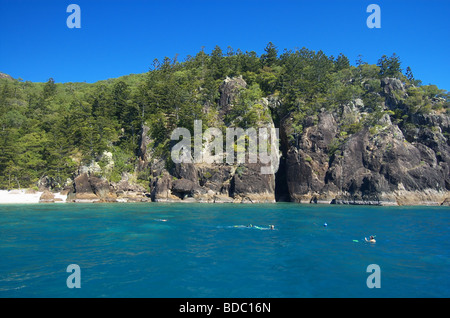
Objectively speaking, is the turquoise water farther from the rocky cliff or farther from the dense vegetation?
the dense vegetation

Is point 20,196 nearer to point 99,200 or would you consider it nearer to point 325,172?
point 99,200

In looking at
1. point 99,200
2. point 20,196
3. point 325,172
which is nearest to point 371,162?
point 325,172

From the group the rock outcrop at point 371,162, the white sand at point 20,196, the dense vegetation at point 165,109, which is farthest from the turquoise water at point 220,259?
the dense vegetation at point 165,109

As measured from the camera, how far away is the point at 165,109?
6512 centimetres

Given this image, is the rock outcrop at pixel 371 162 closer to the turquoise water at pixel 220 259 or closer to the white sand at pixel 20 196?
the turquoise water at pixel 220 259

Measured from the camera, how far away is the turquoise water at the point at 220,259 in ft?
37.6

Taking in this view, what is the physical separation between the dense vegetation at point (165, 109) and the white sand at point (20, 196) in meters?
2.43

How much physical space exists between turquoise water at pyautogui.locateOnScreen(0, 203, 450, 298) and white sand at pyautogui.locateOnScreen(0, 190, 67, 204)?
1092 inches

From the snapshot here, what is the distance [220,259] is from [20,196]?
167ft

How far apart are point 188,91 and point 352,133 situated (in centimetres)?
3850

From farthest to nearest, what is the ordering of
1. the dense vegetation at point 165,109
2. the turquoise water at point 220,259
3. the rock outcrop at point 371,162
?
the dense vegetation at point 165,109, the rock outcrop at point 371,162, the turquoise water at point 220,259

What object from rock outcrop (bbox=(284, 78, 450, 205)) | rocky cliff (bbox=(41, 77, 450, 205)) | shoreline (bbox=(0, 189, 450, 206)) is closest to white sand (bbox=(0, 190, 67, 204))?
shoreline (bbox=(0, 189, 450, 206))

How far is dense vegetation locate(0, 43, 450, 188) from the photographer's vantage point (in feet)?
190
